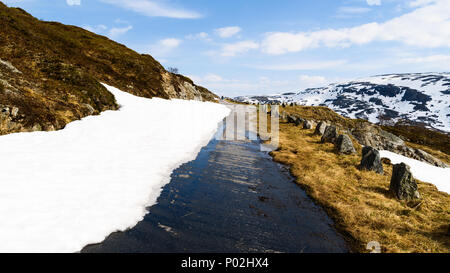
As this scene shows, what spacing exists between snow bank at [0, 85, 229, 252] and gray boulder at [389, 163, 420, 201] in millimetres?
13515

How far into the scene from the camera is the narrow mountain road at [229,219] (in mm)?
6866

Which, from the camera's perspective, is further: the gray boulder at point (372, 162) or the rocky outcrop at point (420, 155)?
the rocky outcrop at point (420, 155)

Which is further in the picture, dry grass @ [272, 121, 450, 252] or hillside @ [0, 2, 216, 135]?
hillside @ [0, 2, 216, 135]

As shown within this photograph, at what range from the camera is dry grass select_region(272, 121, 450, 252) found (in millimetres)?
8227

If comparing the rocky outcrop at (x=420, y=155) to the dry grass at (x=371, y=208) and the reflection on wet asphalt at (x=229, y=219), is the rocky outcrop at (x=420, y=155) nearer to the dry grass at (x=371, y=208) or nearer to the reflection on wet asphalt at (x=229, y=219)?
the dry grass at (x=371, y=208)

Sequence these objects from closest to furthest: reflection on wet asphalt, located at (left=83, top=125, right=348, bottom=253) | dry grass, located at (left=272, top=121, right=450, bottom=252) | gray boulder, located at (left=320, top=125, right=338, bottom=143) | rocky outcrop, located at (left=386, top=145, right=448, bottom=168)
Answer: reflection on wet asphalt, located at (left=83, top=125, right=348, bottom=253), dry grass, located at (left=272, top=121, right=450, bottom=252), gray boulder, located at (left=320, top=125, right=338, bottom=143), rocky outcrop, located at (left=386, top=145, right=448, bottom=168)

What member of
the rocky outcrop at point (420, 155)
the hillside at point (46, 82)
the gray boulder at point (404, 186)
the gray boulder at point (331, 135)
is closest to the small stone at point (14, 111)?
the hillside at point (46, 82)

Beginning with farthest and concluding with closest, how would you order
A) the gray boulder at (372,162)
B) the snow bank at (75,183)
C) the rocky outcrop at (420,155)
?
the rocky outcrop at (420,155) → the gray boulder at (372,162) → the snow bank at (75,183)

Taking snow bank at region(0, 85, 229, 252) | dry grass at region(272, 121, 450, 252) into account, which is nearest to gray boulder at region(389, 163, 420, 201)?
dry grass at region(272, 121, 450, 252)

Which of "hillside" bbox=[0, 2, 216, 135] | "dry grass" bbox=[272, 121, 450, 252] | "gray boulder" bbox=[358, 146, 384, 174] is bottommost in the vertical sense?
"dry grass" bbox=[272, 121, 450, 252]

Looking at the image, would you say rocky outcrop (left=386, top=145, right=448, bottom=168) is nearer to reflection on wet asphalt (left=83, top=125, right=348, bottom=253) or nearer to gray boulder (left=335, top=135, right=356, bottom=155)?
gray boulder (left=335, top=135, right=356, bottom=155)

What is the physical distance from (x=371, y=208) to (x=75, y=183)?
47.3 feet

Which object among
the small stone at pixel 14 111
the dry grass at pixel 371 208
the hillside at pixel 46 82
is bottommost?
the dry grass at pixel 371 208

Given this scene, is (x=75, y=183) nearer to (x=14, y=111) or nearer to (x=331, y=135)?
(x=14, y=111)
